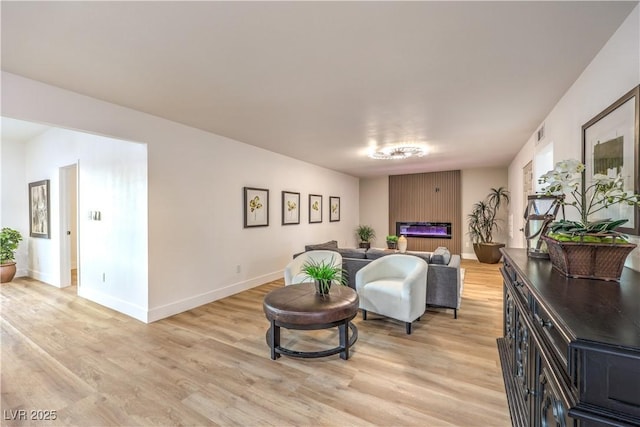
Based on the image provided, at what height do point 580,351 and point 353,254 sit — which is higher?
point 580,351

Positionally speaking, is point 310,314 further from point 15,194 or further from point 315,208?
point 15,194

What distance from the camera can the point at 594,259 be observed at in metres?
1.28

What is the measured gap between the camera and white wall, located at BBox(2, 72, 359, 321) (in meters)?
2.63

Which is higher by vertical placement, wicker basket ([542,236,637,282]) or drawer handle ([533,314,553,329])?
wicker basket ([542,236,637,282])

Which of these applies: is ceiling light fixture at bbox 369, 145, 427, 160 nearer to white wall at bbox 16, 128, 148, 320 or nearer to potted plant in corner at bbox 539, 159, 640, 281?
potted plant in corner at bbox 539, 159, 640, 281

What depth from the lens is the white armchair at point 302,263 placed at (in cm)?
365

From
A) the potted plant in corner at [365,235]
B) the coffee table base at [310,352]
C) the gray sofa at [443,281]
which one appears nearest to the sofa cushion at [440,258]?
the gray sofa at [443,281]

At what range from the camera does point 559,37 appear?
178cm

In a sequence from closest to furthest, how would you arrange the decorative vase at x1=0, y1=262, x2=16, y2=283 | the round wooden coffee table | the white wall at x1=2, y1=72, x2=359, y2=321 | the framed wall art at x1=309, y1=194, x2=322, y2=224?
the round wooden coffee table
the white wall at x1=2, y1=72, x2=359, y2=321
the decorative vase at x1=0, y1=262, x2=16, y2=283
the framed wall art at x1=309, y1=194, x2=322, y2=224

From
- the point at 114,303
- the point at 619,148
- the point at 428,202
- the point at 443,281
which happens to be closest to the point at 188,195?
the point at 114,303

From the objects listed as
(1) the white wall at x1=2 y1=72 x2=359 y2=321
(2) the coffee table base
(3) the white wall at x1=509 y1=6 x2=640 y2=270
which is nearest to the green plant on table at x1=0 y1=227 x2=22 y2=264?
(1) the white wall at x1=2 y1=72 x2=359 y2=321

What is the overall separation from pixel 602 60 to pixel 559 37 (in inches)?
16.6

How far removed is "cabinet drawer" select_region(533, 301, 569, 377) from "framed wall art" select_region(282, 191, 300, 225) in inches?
183

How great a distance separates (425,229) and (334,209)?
111 inches
